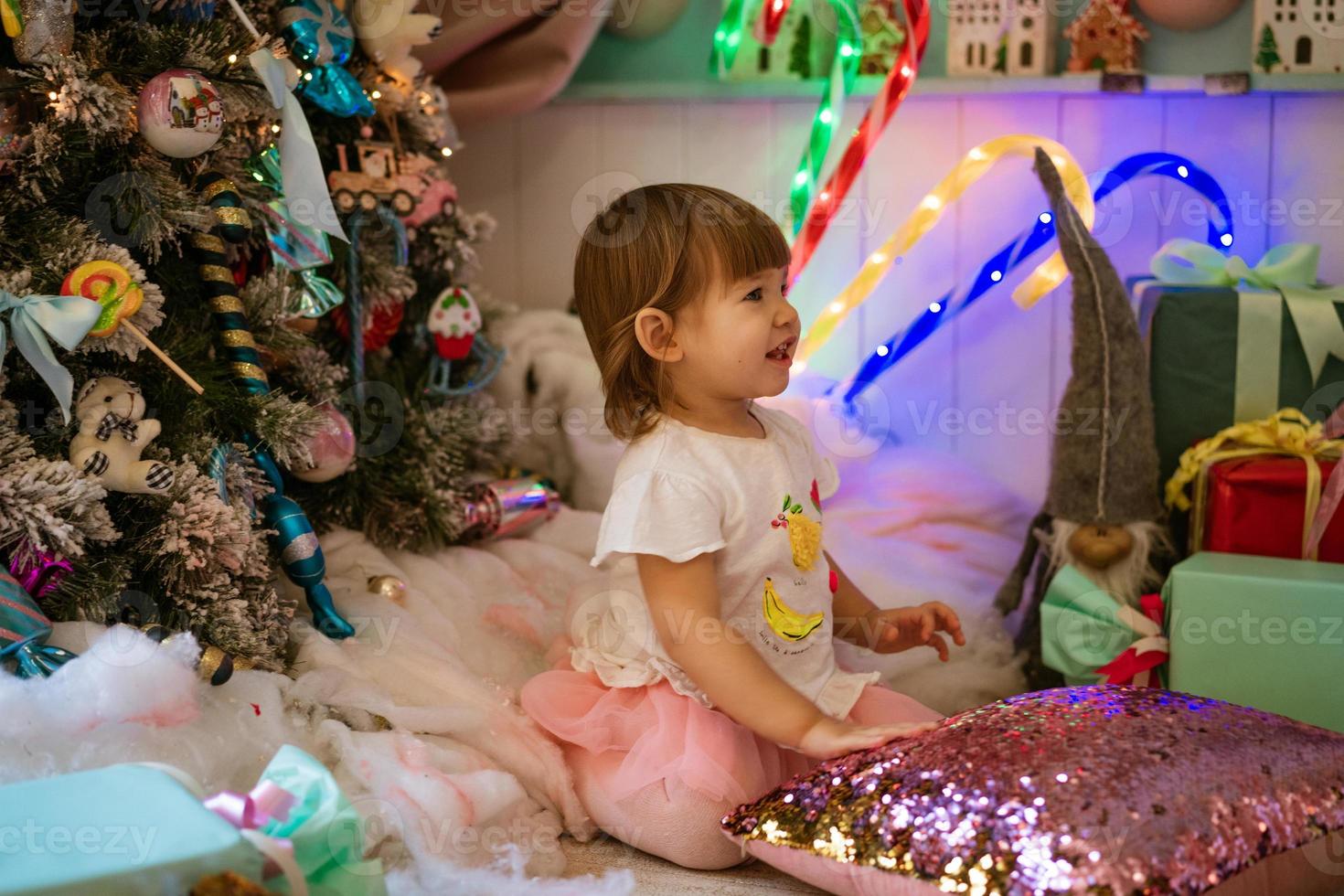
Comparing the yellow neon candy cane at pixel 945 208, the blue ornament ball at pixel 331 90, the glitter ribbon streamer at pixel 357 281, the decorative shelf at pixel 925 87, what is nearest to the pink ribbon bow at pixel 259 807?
the glitter ribbon streamer at pixel 357 281

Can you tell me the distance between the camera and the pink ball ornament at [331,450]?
1506 millimetres

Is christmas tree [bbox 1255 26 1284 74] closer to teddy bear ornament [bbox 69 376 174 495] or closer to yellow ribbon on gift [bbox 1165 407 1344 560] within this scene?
yellow ribbon on gift [bbox 1165 407 1344 560]

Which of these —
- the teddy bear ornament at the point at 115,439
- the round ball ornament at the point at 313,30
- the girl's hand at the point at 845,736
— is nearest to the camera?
the girl's hand at the point at 845,736

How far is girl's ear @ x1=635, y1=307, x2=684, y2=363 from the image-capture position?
4.22ft

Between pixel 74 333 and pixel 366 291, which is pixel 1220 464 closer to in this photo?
pixel 366 291

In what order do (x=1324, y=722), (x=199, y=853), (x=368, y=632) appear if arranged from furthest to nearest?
(x=368, y=632)
(x=1324, y=722)
(x=199, y=853)

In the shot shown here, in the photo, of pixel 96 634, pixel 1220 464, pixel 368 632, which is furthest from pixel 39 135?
pixel 1220 464

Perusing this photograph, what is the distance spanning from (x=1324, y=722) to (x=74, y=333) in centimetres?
130

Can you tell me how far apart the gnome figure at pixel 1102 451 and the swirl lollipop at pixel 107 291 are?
3.59ft

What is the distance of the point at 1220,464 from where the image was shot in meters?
1.53

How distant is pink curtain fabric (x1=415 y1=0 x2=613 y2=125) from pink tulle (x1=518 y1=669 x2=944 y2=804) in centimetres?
109

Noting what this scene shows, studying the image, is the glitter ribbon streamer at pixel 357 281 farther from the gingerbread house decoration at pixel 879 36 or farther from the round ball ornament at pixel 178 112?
the gingerbread house decoration at pixel 879 36

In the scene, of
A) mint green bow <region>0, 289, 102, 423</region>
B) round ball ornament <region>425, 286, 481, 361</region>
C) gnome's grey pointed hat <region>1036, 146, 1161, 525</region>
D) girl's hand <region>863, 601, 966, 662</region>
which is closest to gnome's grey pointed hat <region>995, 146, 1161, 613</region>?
gnome's grey pointed hat <region>1036, 146, 1161, 525</region>

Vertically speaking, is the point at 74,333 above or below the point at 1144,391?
above
